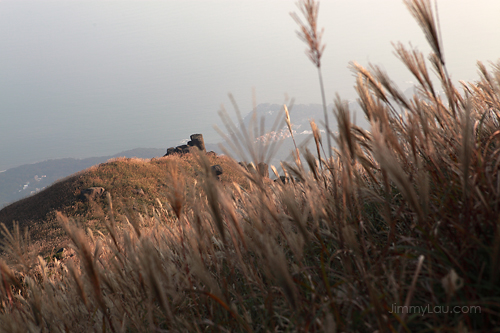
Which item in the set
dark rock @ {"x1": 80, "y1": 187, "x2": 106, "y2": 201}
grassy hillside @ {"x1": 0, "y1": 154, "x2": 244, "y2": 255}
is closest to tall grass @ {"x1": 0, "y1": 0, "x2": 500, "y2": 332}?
grassy hillside @ {"x1": 0, "y1": 154, "x2": 244, "y2": 255}

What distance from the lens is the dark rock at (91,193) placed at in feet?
43.3

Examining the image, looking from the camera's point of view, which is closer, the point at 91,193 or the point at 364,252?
the point at 364,252

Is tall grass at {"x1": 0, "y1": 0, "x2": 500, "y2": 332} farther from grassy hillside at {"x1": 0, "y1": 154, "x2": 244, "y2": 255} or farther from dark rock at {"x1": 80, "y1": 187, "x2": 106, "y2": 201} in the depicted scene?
dark rock at {"x1": 80, "y1": 187, "x2": 106, "y2": 201}

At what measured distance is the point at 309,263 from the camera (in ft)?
5.77

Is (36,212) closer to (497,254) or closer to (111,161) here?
(111,161)

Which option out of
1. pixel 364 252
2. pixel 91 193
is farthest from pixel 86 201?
pixel 364 252

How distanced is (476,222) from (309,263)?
0.92 m

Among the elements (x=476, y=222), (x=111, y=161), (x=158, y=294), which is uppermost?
(x=111, y=161)

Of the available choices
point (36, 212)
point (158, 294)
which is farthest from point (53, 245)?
point (158, 294)

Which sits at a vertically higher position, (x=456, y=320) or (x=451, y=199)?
(x=451, y=199)

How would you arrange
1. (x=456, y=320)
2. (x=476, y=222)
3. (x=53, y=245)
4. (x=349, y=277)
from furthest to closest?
1. (x=53, y=245)
2. (x=349, y=277)
3. (x=476, y=222)
4. (x=456, y=320)

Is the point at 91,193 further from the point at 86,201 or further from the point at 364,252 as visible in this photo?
the point at 364,252

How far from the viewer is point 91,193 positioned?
1338 centimetres

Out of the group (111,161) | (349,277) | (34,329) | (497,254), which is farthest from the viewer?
(111,161)
